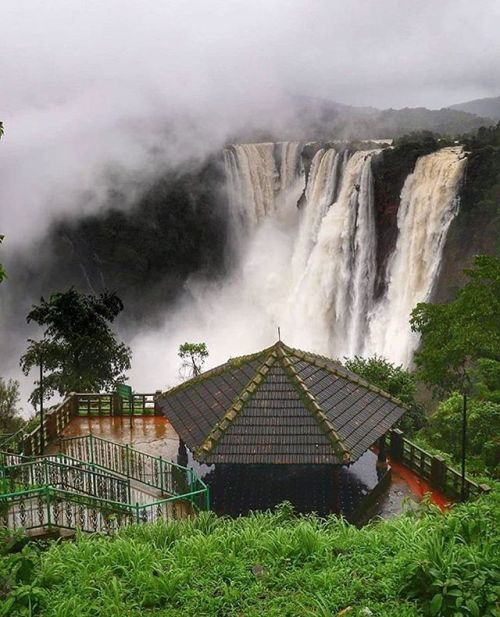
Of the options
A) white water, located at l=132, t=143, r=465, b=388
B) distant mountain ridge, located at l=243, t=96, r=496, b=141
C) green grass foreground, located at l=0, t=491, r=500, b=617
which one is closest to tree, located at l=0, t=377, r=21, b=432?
white water, located at l=132, t=143, r=465, b=388

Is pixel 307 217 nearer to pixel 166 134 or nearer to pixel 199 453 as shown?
pixel 166 134

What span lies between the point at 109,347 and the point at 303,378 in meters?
15.5

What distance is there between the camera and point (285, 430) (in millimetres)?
11969

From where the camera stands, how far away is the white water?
33.4 metres

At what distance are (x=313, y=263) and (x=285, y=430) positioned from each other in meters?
30.2

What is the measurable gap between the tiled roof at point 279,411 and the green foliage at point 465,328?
30.2ft

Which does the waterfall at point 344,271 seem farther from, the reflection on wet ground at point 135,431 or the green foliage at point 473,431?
the reflection on wet ground at point 135,431

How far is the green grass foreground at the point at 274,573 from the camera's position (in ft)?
20.2

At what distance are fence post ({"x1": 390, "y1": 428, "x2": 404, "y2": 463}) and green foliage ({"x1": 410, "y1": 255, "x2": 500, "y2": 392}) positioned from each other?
315 inches

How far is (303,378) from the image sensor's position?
1312cm

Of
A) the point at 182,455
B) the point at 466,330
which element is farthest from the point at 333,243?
the point at 182,455

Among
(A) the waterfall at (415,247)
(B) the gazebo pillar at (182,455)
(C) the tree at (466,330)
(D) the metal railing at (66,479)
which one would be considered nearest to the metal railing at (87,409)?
(B) the gazebo pillar at (182,455)

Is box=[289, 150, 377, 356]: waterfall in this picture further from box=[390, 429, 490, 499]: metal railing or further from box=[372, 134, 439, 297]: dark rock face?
box=[390, 429, 490, 499]: metal railing

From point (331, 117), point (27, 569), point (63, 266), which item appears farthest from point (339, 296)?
point (331, 117)
